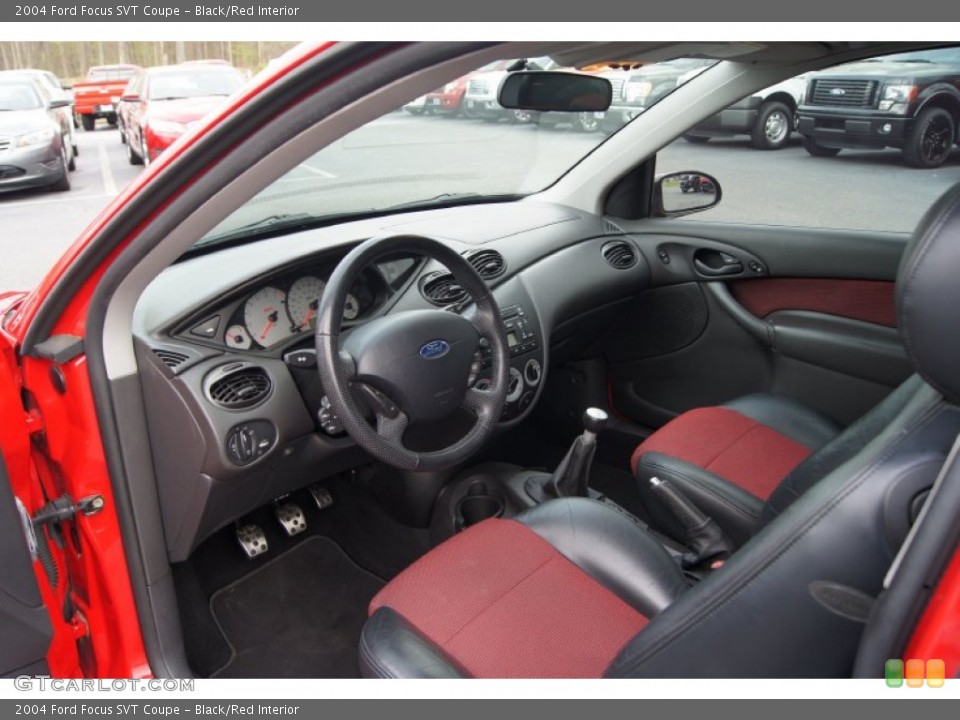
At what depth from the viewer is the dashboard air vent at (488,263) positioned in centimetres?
259

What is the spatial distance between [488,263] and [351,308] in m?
0.54

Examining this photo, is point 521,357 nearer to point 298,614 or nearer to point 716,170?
point 298,614

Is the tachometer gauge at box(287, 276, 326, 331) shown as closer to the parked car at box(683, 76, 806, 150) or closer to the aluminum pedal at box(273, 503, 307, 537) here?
the aluminum pedal at box(273, 503, 307, 537)

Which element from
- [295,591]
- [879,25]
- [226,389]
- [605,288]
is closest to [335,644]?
[295,591]

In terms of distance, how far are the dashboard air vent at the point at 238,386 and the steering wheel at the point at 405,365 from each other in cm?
26

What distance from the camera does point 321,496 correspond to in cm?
271

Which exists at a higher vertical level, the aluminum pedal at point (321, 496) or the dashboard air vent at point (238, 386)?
the dashboard air vent at point (238, 386)

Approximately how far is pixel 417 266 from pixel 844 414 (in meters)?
1.55

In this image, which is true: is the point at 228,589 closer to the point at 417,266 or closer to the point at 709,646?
the point at 417,266

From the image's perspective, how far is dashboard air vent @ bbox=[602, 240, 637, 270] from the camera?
2961mm

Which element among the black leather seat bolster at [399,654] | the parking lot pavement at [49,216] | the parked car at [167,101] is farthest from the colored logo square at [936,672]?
the parked car at [167,101]

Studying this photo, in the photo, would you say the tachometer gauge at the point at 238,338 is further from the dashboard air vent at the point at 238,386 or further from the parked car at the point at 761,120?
the parked car at the point at 761,120

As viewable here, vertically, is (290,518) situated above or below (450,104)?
below

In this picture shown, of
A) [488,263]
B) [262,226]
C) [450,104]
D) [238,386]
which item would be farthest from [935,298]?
[450,104]
